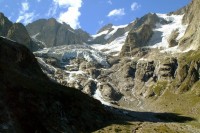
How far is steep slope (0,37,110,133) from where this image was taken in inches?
2876

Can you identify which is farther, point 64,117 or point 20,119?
point 64,117

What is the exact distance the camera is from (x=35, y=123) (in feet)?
244

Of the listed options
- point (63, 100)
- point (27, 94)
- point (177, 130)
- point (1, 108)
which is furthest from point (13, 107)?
point (177, 130)

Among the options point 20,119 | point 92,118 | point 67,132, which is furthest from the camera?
point 92,118

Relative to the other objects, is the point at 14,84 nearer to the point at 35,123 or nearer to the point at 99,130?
the point at 35,123

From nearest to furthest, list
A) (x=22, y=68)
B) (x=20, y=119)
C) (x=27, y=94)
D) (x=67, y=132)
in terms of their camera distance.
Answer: (x=20, y=119) → (x=67, y=132) → (x=27, y=94) → (x=22, y=68)

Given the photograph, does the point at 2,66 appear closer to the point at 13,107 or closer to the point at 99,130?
the point at 13,107

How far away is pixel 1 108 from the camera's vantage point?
7356cm

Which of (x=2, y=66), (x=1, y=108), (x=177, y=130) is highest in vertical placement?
(x=2, y=66)

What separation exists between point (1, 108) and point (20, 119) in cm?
434

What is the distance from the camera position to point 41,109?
3228 inches

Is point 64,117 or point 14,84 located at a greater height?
point 14,84

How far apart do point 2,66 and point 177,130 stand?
152ft

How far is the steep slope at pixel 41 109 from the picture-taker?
73.1 m
